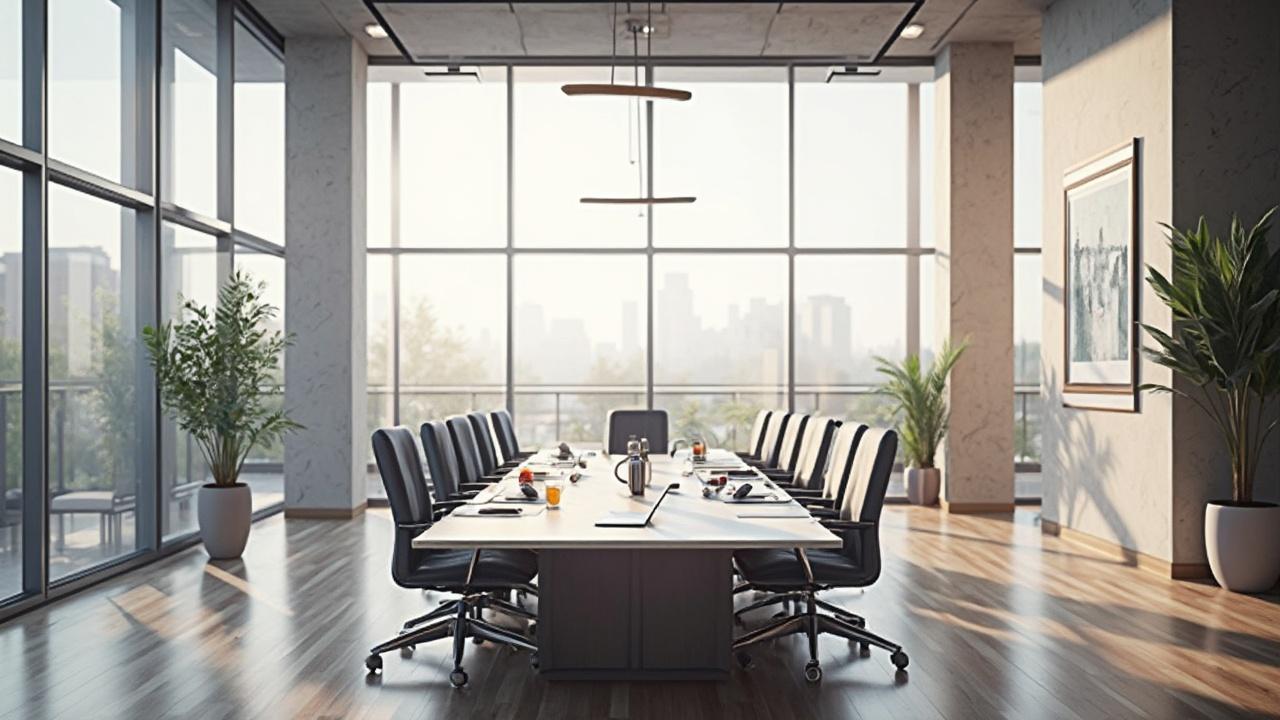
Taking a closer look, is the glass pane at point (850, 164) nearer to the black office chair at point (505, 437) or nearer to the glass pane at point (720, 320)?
the glass pane at point (720, 320)

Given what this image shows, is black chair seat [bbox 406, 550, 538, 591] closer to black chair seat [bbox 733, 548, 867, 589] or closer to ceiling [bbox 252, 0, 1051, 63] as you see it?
black chair seat [bbox 733, 548, 867, 589]

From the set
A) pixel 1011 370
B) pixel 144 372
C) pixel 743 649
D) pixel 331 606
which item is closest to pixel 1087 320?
pixel 1011 370

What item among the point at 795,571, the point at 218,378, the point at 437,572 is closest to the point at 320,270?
the point at 218,378

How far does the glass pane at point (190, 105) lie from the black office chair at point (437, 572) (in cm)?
392

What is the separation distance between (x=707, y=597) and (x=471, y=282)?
649cm

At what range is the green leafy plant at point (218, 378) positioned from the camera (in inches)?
283

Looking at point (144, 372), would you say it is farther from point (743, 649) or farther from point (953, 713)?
point (953, 713)

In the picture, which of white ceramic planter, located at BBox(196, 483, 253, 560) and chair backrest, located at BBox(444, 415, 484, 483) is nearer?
chair backrest, located at BBox(444, 415, 484, 483)

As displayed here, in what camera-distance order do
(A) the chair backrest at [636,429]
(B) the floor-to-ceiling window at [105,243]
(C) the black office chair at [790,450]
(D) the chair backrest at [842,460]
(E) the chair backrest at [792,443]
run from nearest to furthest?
(D) the chair backrest at [842,460], (B) the floor-to-ceiling window at [105,243], (C) the black office chair at [790,450], (E) the chair backrest at [792,443], (A) the chair backrest at [636,429]

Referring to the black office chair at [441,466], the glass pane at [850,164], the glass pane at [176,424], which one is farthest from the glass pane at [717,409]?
the black office chair at [441,466]

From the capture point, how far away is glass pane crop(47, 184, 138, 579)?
20.7 ft

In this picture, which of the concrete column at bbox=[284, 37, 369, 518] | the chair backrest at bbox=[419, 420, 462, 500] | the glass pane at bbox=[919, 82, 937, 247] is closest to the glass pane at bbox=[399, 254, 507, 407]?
the concrete column at bbox=[284, 37, 369, 518]

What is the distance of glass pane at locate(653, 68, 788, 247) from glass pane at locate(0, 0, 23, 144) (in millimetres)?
5749

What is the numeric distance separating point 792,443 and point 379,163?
5.48 m
